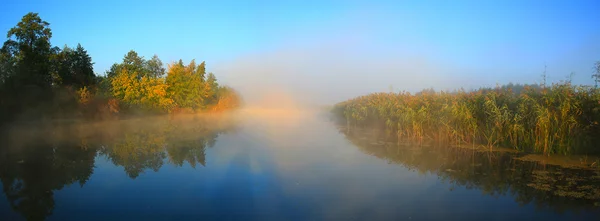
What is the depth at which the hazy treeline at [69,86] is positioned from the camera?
19.4 meters

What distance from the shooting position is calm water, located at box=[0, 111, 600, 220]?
5363 millimetres

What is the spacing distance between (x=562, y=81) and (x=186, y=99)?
27358 mm

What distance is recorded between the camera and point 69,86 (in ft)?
75.4

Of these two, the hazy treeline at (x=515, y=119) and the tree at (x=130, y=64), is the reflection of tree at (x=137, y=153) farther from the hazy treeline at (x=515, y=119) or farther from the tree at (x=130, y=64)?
the tree at (x=130, y=64)

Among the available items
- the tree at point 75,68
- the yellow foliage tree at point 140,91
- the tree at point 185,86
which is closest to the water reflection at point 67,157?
the yellow foliage tree at point 140,91

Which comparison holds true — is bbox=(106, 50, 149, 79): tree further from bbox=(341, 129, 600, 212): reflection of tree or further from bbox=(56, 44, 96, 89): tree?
bbox=(341, 129, 600, 212): reflection of tree

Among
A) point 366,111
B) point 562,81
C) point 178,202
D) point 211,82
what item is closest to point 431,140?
point 562,81

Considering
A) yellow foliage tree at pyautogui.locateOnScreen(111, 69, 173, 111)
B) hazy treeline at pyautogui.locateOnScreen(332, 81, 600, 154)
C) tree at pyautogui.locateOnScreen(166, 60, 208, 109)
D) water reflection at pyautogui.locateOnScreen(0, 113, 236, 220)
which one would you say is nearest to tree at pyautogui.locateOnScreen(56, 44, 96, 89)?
yellow foliage tree at pyautogui.locateOnScreen(111, 69, 173, 111)

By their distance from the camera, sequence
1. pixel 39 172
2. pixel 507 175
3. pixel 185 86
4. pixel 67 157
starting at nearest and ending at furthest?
pixel 507 175
pixel 39 172
pixel 67 157
pixel 185 86

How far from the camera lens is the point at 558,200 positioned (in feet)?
19.3

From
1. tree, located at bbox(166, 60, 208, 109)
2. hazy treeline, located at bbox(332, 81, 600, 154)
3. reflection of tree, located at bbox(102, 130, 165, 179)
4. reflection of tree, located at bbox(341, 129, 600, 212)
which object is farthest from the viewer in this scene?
tree, located at bbox(166, 60, 208, 109)

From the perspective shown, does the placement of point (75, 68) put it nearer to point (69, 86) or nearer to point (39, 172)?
point (69, 86)

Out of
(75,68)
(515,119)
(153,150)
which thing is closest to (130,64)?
(75,68)

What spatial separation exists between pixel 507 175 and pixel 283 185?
5.05 metres
